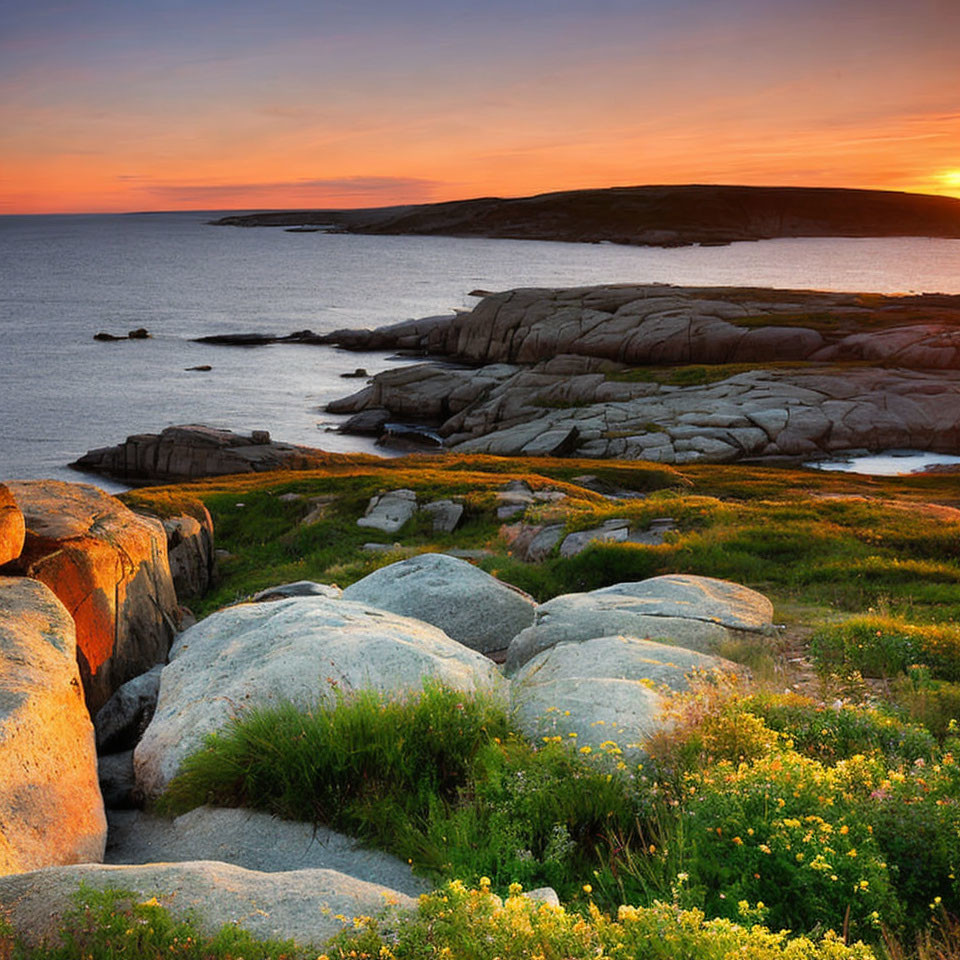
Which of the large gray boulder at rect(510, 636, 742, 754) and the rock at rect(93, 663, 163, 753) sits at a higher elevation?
the large gray boulder at rect(510, 636, 742, 754)

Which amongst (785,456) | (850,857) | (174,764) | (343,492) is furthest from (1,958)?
(785,456)

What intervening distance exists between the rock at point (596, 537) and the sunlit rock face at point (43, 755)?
12063 millimetres

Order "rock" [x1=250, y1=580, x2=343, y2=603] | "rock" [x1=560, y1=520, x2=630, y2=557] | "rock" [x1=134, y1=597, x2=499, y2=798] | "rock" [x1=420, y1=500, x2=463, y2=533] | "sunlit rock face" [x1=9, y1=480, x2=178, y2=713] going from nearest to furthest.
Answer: "rock" [x1=134, y1=597, x2=499, y2=798] → "sunlit rock face" [x1=9, y1=480, x2=178, y2=713] → "rock" [x1=250, y1=580, x2=343, y2=603] → "rock" [x1=560, y1=520, x2=630, y2=557] → "rock" [x1=420, y1=500, x2=463, y2=533]

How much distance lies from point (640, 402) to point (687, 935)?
59.1m

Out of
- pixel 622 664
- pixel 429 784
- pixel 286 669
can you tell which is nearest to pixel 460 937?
pixel 429 784

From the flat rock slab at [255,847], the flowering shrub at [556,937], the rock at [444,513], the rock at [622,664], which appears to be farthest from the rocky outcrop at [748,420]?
the flowering shrub at [556,937]

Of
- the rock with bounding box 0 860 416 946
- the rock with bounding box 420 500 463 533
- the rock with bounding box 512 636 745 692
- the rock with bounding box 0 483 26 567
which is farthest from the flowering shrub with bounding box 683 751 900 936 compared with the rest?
the rock with bounding box 420 500 463 533

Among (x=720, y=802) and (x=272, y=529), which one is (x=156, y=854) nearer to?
(x=720, y=802)

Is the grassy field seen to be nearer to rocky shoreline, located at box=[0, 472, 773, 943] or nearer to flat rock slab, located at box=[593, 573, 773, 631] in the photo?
rocky shoreline, located at box=[0, 472, 773, 943]

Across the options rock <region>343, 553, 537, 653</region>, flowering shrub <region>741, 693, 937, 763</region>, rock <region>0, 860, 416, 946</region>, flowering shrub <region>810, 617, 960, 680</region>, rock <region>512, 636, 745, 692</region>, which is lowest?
rock <region>343, 553, 537, 653</region>

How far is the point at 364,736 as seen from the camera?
301 inches

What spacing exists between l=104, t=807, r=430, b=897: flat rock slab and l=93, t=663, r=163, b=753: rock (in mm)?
2590

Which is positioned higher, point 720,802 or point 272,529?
point 720,802

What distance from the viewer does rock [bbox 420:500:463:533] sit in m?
26.3
